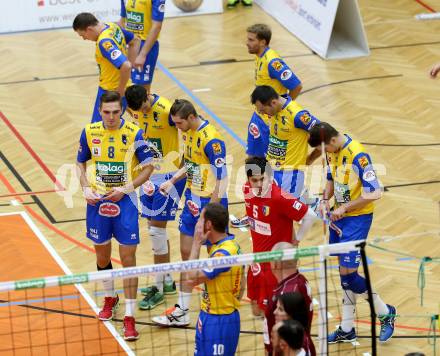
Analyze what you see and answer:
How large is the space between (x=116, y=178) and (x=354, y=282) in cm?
268

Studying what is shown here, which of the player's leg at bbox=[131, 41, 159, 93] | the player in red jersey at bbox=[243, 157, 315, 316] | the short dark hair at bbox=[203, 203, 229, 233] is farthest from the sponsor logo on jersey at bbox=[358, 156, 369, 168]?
the player's leg at bbox=[131, 41, 159, 93]

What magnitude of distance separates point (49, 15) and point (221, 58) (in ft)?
11.6

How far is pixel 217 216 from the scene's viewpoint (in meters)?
9.15

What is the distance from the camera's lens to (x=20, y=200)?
14.0 m

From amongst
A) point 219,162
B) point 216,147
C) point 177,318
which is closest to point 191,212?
point 219,162

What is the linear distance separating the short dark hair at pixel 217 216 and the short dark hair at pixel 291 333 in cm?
135

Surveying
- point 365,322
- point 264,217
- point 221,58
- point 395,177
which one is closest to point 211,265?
point 264,217

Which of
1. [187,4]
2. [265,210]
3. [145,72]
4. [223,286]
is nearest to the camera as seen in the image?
[223,286]

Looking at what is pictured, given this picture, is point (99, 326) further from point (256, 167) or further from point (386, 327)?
point (386, 327)

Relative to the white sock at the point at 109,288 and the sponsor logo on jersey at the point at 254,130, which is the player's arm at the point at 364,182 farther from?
the sponsor logo on jersey at the point at 254,130

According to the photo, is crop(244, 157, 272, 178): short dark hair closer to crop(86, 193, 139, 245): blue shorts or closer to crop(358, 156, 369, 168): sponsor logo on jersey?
crop(358, 156, 369, 168): sponsor logo on jersey

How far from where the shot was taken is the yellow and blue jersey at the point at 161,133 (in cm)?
1162

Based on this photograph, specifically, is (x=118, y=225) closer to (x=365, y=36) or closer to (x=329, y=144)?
(x=329, y=144)

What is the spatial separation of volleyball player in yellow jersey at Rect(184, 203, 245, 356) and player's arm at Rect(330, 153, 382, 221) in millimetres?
1665
